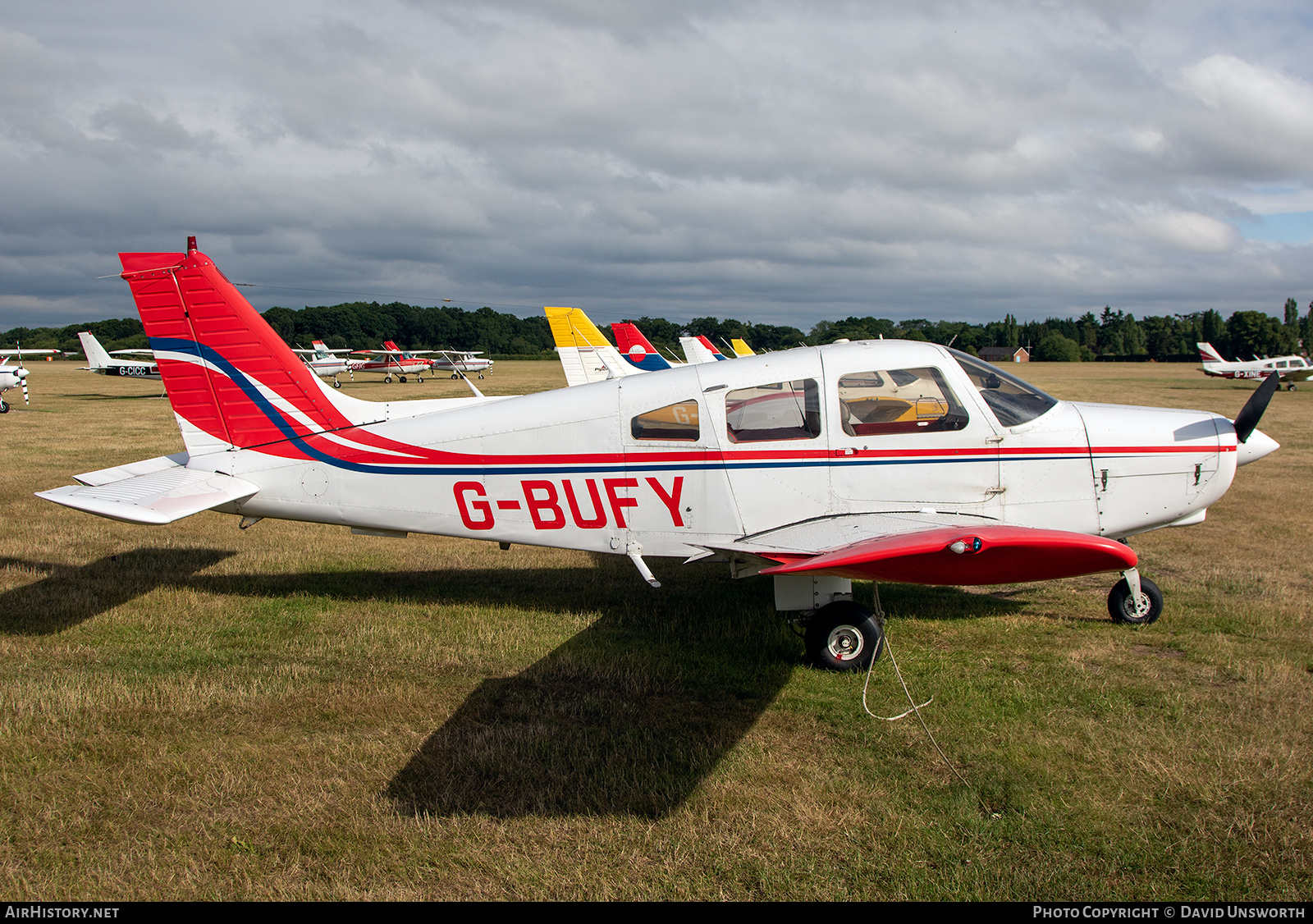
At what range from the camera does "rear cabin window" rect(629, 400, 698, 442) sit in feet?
18.4

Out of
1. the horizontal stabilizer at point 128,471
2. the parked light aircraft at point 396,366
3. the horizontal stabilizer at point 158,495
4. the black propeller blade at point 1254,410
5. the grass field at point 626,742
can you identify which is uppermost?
the parked light aircraft at point 396,366

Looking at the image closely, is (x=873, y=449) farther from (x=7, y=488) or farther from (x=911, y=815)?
(x=7, y=488)

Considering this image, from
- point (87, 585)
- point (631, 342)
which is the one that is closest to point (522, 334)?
point (631, 342)

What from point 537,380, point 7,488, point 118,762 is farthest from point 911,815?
point 537,380

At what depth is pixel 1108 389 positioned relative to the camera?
38562 mm

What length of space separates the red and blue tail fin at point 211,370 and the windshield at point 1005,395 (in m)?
4.93

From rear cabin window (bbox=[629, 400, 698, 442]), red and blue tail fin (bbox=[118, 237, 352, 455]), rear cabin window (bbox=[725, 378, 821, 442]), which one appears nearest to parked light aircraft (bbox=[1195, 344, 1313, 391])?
rear cabin window (bbox=[725, 378, 821, 442])

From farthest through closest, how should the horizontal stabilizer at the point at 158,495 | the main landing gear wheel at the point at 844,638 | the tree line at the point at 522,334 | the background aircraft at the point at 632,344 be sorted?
the tree line at the point at 522,334 → the background aircraft at the point at 632,344 → the main landing gear wheel at the point at 844,638 → the horizontal stabilizer at the point at 158,495

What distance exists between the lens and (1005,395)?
222 inches

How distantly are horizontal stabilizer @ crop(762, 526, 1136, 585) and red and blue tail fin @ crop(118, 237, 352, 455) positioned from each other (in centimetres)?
442

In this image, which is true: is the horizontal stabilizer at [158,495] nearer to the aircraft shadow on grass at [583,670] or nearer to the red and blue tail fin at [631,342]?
the aircraft shadow on grass at [583,670]

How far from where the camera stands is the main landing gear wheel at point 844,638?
5355 millimetres

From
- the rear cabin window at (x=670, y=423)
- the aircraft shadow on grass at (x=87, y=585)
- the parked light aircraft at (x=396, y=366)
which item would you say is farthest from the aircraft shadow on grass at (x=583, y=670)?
the parked light aircraft at (x=396, y=366)
